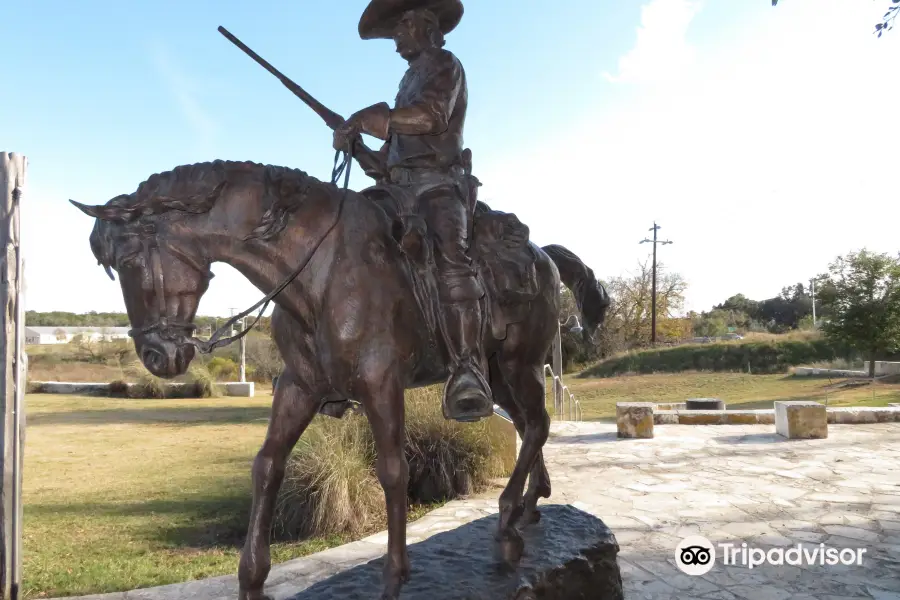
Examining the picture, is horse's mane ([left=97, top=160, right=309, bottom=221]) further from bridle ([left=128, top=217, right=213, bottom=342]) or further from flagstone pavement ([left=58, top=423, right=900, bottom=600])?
flagstone pavement ([left=58, top=423, right=900, bottom=600])

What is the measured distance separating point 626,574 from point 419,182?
3.65 m

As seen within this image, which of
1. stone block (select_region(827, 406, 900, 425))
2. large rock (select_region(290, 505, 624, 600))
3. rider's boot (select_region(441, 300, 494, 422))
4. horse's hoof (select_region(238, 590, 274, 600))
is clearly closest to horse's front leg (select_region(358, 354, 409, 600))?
large rock (select_region(290, 505, 624, 600))

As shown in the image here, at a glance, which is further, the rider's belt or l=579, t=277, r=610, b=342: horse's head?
l=579, t=277, r=610, b=342: horse's head

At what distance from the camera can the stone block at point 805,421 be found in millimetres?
10148

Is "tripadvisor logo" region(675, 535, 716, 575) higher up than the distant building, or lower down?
lower down

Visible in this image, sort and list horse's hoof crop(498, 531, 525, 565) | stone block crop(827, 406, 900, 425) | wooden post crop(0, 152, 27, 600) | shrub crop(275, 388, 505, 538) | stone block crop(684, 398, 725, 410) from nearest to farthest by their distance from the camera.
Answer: horse's hoof crop(498, 531, 525, 565), wooden post crop(0, 152, 27, 600), shrub crop(275, 388, 505, 538), stone block crop(827, 406, 900, 425), stone block crop(684, 398, 725, 410)

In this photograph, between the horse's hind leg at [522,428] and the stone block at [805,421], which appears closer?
the horse's hind leg at [522,428]

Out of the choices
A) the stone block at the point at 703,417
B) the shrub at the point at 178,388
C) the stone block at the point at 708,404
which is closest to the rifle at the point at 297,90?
the stone block at the point at 703,417

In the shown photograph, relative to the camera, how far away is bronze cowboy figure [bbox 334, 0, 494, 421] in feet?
8.02

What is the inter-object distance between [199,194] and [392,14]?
1325 mm

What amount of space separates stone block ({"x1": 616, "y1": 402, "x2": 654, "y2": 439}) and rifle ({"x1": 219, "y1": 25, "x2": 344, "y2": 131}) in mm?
9455

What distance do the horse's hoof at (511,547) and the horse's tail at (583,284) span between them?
57.4 inches

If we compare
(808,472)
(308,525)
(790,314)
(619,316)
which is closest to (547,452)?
(808,472)

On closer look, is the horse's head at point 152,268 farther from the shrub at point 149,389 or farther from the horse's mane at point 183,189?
the shrub at point 149,389
